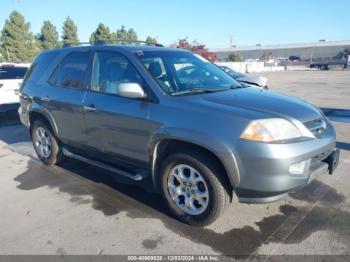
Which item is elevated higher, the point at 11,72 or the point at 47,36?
the point at 47,36

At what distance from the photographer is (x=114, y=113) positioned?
384cm

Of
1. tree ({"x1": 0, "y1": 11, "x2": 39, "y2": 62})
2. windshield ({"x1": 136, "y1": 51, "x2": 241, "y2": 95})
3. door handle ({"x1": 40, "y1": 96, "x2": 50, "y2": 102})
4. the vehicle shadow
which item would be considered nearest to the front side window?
windshield ({"x1": 136, "y1": 51, "x2": 241, "y2": 95})

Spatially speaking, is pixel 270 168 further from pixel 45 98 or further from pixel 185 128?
pixel 45 98

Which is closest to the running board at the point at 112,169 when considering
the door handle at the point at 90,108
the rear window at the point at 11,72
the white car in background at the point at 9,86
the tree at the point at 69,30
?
the door handle at the point at 90,108

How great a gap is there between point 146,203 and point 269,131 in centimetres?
184

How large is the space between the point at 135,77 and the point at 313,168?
2.17 metres

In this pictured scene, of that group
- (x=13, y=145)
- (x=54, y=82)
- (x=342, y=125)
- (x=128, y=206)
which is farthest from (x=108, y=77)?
(x=342, y=125)

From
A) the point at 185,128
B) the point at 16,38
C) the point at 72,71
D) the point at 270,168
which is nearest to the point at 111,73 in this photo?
the point at 72,71

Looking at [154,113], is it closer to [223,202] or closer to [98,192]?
[223,202]

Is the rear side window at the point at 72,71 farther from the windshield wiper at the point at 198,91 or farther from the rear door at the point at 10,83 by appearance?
the rear door at the point at 10,83

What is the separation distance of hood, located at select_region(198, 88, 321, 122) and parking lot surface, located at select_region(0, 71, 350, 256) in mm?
1123

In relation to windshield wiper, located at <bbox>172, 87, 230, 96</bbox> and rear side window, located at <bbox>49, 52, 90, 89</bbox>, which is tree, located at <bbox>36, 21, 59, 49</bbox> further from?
windshield wiper, located at <bbox>172, 87, 230, 96</bbox>

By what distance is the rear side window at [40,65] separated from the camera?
5.17m

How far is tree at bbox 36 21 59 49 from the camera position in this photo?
46562 mm
